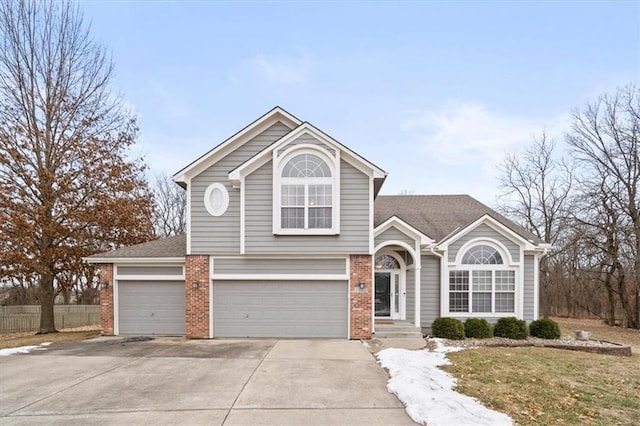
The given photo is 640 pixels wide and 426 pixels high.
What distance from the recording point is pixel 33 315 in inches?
848

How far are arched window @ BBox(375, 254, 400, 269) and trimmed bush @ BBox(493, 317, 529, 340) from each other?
3745 mm

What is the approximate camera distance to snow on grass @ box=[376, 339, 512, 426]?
4.98 m

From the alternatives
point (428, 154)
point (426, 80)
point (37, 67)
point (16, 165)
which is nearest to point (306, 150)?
point (426, 80)

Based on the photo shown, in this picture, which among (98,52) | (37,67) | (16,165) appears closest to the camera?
(16,165)

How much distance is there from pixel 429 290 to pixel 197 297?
7854 millimetres

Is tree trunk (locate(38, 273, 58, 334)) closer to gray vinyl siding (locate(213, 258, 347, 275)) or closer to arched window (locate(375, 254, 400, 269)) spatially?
gray vinyl siding (locate(213, 258, 347, 275))

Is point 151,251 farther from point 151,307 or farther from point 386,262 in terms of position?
point 386,262

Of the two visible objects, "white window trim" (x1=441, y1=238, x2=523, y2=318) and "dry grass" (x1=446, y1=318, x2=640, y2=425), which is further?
"white window trim" (x1=441, y1=238, x2=523, y2=318)

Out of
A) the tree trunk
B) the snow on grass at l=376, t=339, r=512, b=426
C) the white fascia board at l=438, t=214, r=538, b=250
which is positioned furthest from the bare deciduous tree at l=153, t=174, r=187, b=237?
the snow on grass at l=376, t=339, r=512, b=426

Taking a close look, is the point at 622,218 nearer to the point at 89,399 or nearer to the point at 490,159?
the point at 490,159

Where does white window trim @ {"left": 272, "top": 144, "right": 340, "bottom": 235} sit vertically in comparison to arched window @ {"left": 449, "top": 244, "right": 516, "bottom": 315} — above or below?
above

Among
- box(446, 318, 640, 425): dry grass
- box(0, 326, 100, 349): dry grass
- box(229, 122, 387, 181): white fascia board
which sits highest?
box(229, 122, 387, 181): white fascia board

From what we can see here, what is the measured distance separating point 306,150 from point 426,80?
9.51 meters

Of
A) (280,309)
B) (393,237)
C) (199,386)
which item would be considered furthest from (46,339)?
(393,237)
